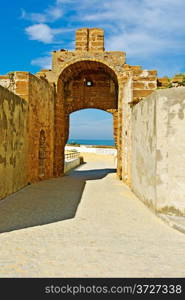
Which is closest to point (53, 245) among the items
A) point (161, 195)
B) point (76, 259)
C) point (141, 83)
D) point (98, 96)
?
point (76, 259)

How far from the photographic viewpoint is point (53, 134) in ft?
40.2

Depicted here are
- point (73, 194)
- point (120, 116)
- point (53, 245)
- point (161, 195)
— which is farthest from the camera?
point (120, 116)

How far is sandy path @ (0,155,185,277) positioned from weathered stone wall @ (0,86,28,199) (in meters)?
0.90

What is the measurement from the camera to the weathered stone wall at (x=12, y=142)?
6770 mm

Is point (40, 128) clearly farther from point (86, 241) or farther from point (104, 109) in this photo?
point (86, 241)

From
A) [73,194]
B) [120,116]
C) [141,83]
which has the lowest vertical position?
[73,194]

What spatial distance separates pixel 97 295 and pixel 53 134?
10.1 metres

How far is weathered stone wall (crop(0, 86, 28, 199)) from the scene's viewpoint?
22.2ft

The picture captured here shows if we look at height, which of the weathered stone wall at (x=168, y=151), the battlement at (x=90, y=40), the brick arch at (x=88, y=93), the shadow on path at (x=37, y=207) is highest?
the battlement at (x=90, y=40)

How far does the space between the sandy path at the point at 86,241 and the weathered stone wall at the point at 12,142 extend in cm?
90

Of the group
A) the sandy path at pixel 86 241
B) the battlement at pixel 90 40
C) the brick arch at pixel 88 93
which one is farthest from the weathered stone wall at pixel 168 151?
the brick arch at pixel 88 93

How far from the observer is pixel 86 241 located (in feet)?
12.9

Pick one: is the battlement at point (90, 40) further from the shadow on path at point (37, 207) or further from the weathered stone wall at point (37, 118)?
the shadow on path at point (37, 207)

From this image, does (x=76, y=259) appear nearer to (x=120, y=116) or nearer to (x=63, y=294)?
(x=63, y=294)
